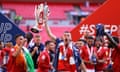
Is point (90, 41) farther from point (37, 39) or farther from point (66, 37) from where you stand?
point (66, 37)

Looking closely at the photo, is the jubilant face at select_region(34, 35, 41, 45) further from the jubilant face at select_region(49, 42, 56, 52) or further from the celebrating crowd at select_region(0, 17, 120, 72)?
the jubilant face at select_region(49, 42, 56, 52)

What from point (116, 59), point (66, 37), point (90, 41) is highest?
point (66, 37)

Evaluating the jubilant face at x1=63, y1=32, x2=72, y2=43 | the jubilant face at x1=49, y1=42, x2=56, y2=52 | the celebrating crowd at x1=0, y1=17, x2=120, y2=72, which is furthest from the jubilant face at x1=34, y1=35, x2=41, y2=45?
the jubilant face at x1=63, y1=32, x2=72, y2=43

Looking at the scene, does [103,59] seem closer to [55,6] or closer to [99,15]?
[99,15]

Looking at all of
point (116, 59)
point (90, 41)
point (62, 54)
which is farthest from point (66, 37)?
point (90, 41)

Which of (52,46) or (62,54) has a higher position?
(62,54)

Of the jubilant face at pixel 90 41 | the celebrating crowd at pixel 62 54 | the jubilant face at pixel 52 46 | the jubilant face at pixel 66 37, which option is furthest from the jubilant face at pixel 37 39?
the jubilant face at pixel 66 37

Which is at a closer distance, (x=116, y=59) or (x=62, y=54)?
(x=62, y=54)

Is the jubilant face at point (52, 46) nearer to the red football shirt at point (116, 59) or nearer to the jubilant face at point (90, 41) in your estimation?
the jubilant face at point (90, 41)

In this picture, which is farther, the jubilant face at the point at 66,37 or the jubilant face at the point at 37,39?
the jubilant face at the point at 37,39

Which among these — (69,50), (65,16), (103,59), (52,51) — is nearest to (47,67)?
(52,51)

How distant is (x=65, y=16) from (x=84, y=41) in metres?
22.5

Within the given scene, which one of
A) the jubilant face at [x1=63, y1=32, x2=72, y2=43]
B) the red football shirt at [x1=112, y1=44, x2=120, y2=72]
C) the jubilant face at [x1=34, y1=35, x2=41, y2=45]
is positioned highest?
the jubilant face at [x1=63, y1=32, x2=72, y2=43]

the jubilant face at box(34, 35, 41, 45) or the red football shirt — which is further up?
the jubilant face at box(34, 35, 41, 45)
